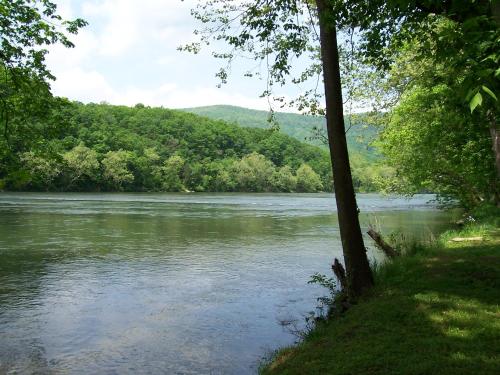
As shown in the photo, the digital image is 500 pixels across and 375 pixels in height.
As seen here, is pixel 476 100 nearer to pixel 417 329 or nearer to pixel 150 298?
pixel 417 329

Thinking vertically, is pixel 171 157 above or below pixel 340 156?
above

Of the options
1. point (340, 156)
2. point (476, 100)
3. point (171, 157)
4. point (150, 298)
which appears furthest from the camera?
point (171, 157)

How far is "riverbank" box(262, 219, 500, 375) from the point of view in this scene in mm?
6199

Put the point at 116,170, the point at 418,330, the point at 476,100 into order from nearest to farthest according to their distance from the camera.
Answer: the point at 476,100 < the point at 418,330 < the point at 116,170

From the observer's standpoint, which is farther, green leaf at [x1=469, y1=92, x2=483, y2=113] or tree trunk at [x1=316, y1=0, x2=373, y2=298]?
tree trunk at [x1=316, y1=0, x2=373, y2=298]

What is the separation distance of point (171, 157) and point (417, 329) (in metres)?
138

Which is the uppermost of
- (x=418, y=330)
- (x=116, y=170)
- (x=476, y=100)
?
(x=116, y=170)

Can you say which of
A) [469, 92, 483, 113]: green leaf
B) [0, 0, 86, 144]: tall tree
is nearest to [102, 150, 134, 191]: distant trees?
[0, 0, 86, 144]: tall tree

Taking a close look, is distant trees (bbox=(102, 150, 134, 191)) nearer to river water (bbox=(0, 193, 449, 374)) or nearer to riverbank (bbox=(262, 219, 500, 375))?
river water (bbox=(0, 193, 449, 374))

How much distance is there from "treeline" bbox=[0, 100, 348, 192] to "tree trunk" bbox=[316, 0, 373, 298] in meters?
85.2

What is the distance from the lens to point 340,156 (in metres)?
10.3

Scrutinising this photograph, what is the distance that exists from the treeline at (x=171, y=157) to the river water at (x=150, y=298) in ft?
226

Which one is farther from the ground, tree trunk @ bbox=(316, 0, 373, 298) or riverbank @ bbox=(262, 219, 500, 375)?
tree trunk @ bbox=(316, 0, 373, 298)

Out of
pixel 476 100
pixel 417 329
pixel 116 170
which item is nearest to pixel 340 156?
pixel 417 329
